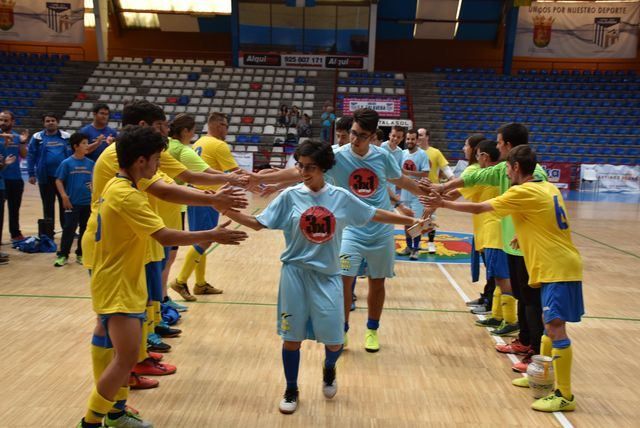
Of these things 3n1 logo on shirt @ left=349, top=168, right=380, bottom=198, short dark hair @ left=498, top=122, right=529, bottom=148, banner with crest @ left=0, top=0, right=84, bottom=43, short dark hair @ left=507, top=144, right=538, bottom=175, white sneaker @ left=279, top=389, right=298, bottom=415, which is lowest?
white sneaker @ left=279, top=389, right=298, bottom=415

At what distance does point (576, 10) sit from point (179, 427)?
29.3 meters

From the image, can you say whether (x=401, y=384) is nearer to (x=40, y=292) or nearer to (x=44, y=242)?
(x=40, y=292)

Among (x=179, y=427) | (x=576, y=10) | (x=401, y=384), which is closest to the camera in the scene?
(x=179, y=427)

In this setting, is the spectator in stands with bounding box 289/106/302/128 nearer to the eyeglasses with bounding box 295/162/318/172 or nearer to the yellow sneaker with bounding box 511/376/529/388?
the yellow sneaker with bounding box 511/376/529/388

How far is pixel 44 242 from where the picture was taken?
28.8 ft

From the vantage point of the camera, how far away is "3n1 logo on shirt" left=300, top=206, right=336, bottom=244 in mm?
3670

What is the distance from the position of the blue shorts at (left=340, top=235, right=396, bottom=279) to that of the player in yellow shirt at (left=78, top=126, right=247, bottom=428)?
181 cm

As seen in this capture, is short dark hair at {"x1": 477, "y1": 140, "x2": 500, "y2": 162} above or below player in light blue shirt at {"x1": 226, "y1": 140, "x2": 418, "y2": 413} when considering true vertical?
above

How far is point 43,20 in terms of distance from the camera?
28031 millimetres

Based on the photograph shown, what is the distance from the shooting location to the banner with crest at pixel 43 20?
91.6ft

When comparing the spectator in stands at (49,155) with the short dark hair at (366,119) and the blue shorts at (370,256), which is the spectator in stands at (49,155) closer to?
the blue shorts at (370,256)

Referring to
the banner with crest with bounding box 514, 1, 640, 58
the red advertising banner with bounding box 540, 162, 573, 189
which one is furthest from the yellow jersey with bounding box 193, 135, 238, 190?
the banner with crest with bounding box 514, 1, 640, 58

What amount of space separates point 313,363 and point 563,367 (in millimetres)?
1878

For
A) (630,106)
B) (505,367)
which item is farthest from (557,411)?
(630,106)
